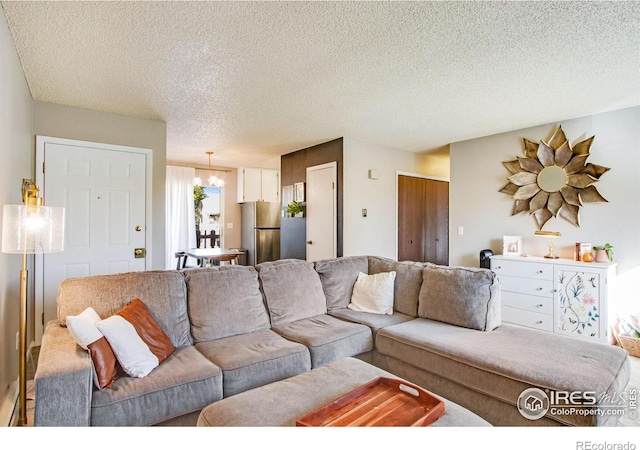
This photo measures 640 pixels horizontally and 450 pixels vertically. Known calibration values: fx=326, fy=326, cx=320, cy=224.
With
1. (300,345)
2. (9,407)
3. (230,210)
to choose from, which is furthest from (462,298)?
(230,210)

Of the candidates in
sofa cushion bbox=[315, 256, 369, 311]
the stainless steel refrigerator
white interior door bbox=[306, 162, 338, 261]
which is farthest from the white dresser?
the stainless steel refrigerator

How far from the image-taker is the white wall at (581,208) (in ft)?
10.9

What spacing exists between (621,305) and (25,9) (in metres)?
5.45

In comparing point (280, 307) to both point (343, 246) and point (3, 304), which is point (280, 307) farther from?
point (343, 246)

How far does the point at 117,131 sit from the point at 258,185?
349 cm

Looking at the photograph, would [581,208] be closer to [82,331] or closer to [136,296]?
[136,296]

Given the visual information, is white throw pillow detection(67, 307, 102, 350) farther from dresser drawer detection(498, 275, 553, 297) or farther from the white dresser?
the white dresser

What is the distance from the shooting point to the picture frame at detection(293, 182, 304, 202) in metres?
5.34

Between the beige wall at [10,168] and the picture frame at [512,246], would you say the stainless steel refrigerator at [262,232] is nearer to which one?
the beige wall at [10,168]

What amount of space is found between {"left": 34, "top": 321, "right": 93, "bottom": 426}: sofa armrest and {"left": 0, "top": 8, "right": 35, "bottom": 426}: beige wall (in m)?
0.87

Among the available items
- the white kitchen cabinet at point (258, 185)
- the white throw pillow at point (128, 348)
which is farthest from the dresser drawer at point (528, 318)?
the white kitchen cabinet at point (258, 185)

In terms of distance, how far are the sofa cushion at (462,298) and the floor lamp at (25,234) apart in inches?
102

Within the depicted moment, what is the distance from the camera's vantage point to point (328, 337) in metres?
2.26
